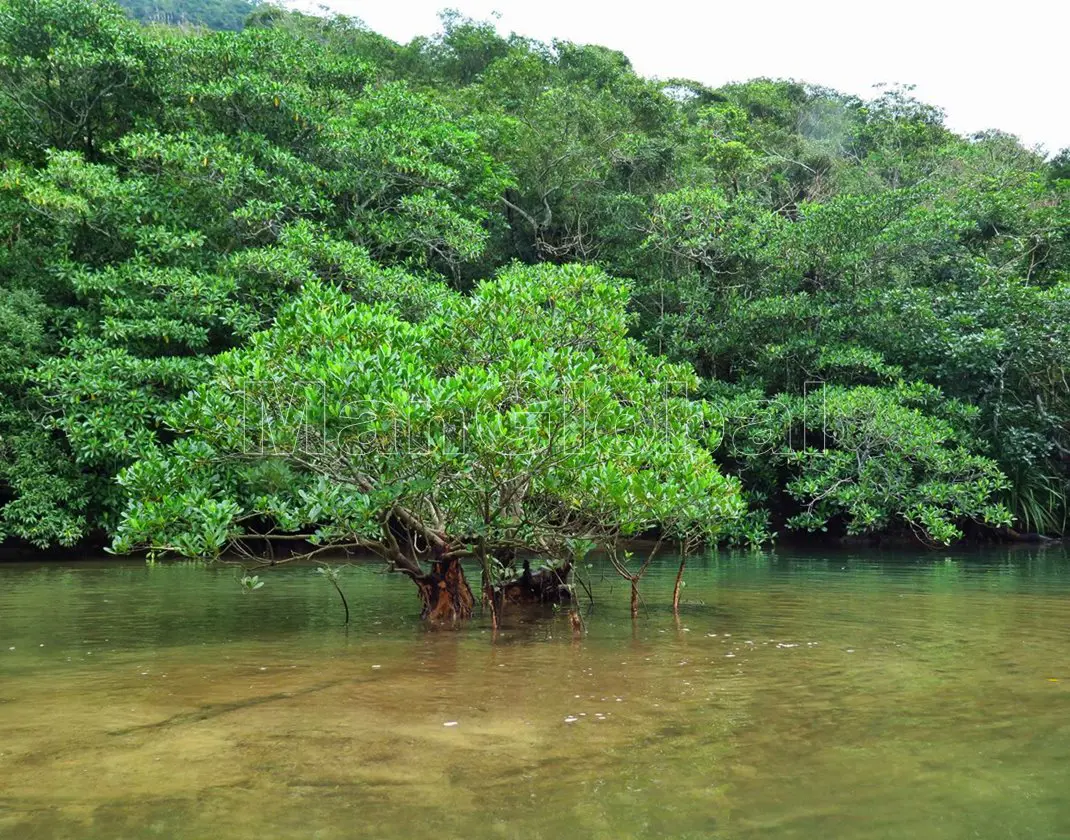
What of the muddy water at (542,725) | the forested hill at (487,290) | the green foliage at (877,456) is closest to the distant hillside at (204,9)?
the forested hill at (487,290)

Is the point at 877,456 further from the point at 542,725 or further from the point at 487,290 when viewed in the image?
the point at 542,725

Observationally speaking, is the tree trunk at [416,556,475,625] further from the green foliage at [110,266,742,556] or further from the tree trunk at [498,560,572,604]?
the tree trunk at [498,560,572,604]

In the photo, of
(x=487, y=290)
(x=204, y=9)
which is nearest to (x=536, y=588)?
(x=487, y=290)

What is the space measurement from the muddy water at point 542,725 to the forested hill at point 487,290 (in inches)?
55.5

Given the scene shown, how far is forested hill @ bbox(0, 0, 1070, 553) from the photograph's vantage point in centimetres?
961

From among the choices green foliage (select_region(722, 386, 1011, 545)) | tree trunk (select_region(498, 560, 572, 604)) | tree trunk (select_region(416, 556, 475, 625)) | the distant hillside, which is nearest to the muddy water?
tree trunk (select_region(416, 556, 475, 625))

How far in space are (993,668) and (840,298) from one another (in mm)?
16176

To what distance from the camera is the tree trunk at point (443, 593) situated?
33.6ft

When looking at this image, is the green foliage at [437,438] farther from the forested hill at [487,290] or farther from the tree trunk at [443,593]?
the tree trunk at [443,593]

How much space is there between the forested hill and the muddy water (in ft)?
4.62

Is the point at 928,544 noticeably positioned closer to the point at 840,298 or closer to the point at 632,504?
the point at 840,298

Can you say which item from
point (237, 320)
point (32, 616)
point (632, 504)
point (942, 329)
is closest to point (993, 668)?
point (632, 504)

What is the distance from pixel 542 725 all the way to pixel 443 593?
15.4 ft

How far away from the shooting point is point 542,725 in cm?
575
